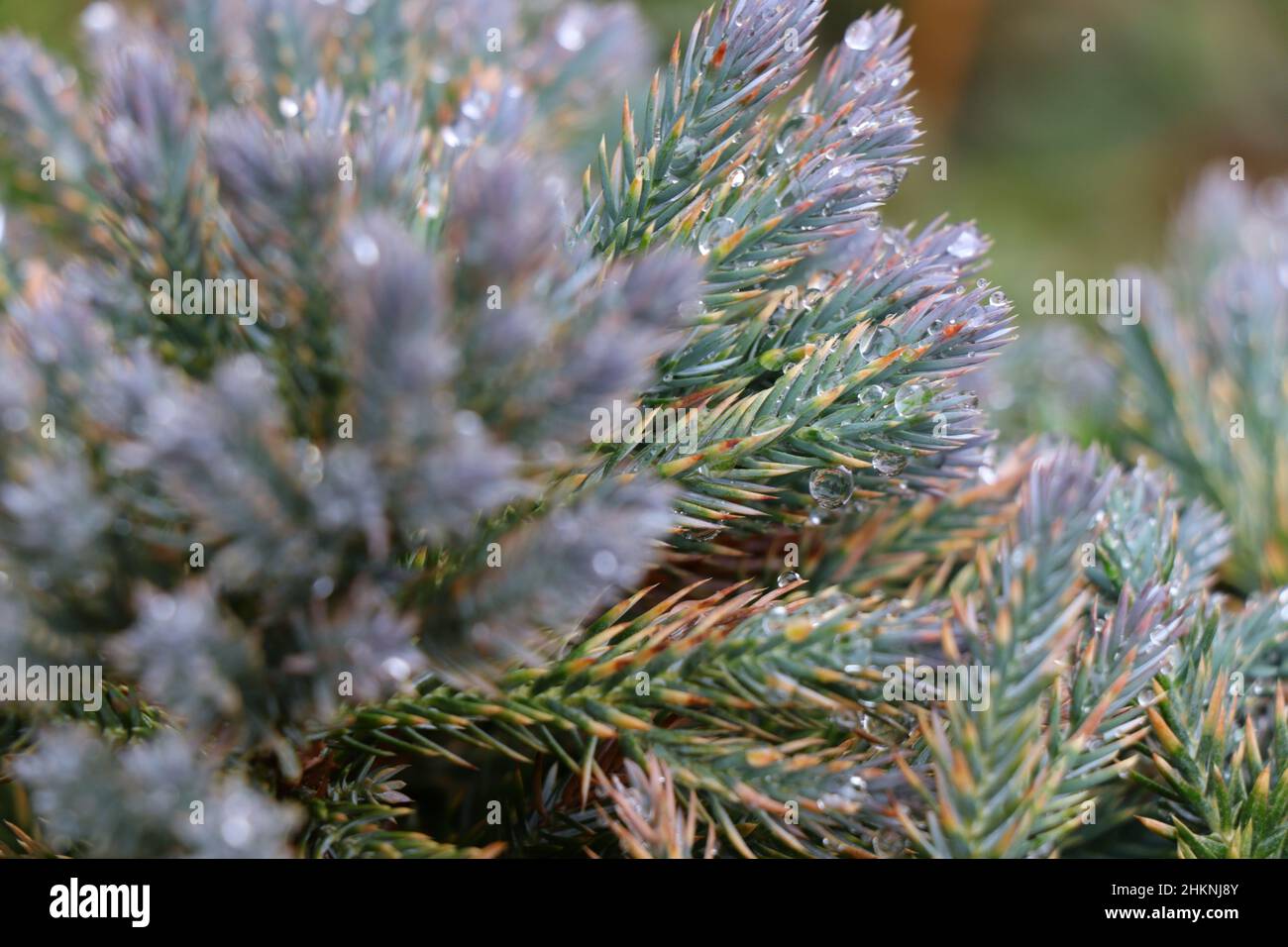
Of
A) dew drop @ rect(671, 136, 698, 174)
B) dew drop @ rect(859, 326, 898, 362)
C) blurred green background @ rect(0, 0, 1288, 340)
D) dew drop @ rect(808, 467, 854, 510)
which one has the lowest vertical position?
dew drop @ rect(808, 467, 854, 510)

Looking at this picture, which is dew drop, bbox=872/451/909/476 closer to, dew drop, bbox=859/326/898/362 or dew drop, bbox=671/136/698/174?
dew drop, bbox=859/326/898/362

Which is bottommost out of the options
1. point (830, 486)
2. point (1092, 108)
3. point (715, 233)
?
point (830, 486)

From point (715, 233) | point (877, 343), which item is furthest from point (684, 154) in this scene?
point (877, 343)

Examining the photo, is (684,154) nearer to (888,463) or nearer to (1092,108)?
(888,463)

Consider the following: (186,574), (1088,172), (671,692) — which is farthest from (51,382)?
(1088,172)

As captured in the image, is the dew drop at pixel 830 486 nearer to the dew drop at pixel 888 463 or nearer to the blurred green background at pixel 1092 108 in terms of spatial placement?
the dew drop at pixel 888 463

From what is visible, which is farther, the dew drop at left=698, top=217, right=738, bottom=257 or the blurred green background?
the blurred green background

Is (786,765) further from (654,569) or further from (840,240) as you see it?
(840,240)

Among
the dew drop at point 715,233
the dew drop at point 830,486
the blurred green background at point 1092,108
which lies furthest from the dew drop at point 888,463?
the blurred green background at point 1092,108

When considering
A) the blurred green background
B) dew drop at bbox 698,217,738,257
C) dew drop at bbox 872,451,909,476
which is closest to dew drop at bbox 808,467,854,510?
dew drop at bbox 872,451,909,476
